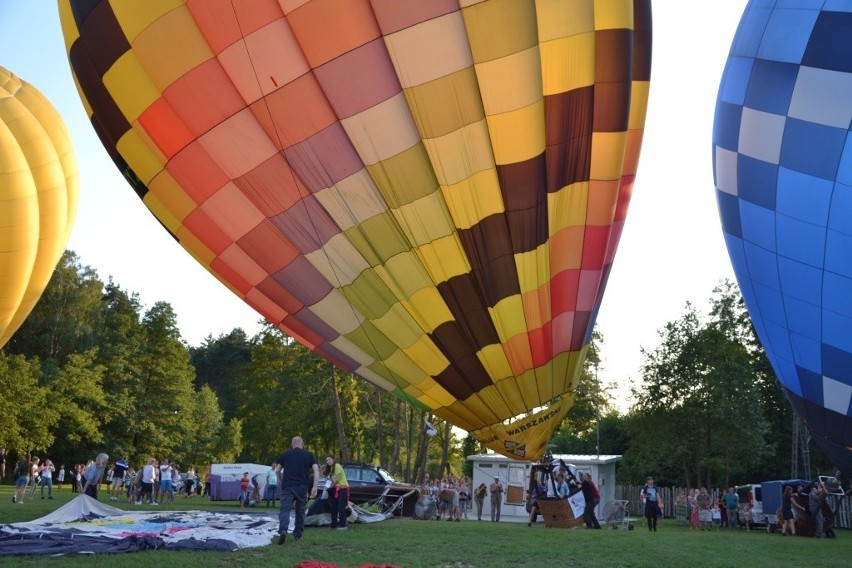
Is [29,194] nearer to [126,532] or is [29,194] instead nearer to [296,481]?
[126,532]

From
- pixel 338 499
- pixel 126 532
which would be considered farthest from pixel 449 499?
pixel 126 532

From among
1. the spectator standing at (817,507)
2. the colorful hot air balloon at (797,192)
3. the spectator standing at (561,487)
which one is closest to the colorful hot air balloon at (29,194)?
the spectator standing at (561,487)

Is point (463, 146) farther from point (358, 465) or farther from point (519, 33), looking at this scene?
point (358, 465)

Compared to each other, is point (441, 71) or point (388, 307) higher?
point (441, 71)

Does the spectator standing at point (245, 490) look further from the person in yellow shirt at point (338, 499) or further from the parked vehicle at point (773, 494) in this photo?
the parked vehicle at point (773, 494)

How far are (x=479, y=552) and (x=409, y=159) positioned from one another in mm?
4568

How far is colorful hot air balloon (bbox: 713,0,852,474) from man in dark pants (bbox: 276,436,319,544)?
6.15 metres

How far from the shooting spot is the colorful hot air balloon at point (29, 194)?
19125 millimetres

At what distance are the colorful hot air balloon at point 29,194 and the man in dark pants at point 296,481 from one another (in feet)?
37.6

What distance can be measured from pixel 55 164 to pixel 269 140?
517 inches

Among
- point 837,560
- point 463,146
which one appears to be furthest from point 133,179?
point 837,560

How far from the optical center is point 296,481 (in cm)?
1045

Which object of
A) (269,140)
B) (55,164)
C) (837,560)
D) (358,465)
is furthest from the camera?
(358,465)

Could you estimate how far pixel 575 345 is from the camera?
1000 centimetres
